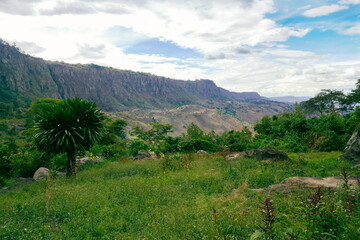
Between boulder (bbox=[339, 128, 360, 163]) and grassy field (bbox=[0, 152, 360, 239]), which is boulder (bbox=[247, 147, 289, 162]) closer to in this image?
grassy field (bbox=[0, 152, 360, 239])

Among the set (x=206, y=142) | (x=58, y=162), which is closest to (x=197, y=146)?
(x=206, y=142)

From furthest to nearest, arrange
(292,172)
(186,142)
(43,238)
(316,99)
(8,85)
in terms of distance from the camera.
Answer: (8,85) < (316,99) < (186,142) < (292,172) < (43,238)

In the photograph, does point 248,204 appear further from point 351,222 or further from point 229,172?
point 229,172

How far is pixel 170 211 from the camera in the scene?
521cm

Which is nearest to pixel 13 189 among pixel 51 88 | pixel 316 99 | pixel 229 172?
pixel 229 172

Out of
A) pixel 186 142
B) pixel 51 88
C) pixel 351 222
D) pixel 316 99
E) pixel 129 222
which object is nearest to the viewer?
pixel 351 222

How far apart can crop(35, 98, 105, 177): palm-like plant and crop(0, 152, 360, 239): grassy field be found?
2.11 metres

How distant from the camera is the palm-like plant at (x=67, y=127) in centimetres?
970

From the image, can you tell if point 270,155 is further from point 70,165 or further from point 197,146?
point 70,165

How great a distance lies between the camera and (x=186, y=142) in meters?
18.5

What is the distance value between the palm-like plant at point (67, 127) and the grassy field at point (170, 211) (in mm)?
2108

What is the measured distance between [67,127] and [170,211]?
7206 millimetres

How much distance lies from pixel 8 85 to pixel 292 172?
153m

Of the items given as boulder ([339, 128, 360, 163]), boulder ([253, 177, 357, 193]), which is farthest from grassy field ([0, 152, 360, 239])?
boulder ([339, 128, 360, 163])
